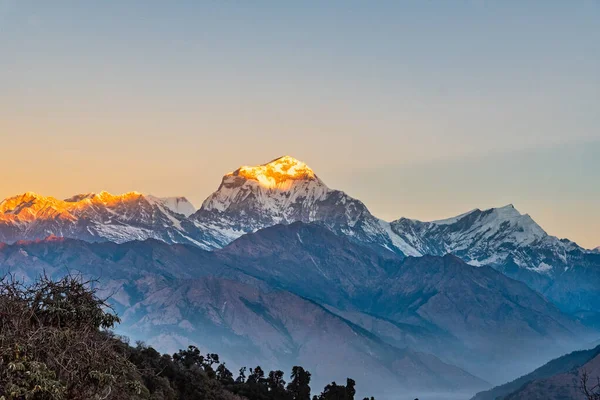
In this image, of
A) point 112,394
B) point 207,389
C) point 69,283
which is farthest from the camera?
point 207,389

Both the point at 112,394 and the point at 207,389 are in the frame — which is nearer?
the point at 112,394

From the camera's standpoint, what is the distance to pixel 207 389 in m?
154

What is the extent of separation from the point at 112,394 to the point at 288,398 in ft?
494

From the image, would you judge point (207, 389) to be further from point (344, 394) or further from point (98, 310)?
point (98, 310)

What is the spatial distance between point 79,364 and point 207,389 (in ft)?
351

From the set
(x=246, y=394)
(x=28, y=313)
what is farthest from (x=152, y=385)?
(x=28, y=313)

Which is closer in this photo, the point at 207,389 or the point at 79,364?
the point at 79,364

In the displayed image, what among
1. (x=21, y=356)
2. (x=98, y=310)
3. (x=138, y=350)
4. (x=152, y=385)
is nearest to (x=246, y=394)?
(x=138, y=350)

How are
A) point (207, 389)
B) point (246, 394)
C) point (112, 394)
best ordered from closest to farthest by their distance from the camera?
point (112, 394)
point (207, 389)
point (246, 394)

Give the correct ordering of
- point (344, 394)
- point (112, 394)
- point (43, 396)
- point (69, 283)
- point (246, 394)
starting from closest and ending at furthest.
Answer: point (43, 396), point (112, 394), point (69, 283), point (246, 394), point (344, 394)

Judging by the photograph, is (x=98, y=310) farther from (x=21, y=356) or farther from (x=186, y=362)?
(x=186, y=362)

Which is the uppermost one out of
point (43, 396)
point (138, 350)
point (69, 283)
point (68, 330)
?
point (138, 350)

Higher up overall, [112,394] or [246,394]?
[246,394]

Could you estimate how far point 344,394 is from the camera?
19762 cm
